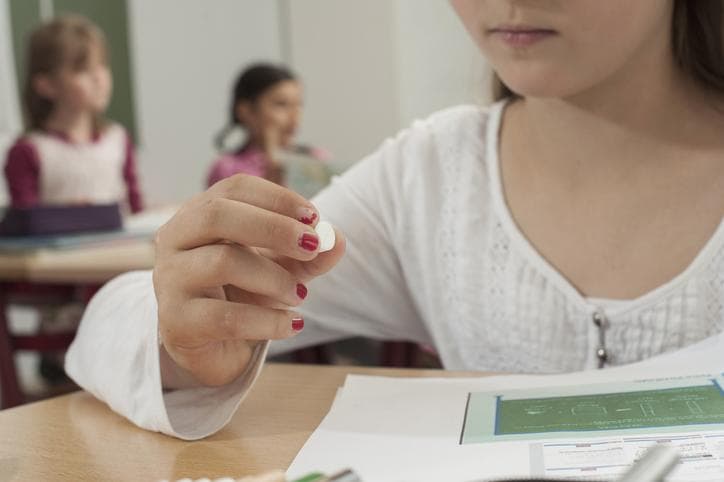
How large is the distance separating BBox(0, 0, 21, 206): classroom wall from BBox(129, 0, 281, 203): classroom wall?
0.50 metres

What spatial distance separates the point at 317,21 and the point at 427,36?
1439mm

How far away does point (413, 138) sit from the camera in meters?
0.96

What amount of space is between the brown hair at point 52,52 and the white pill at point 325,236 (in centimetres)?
288

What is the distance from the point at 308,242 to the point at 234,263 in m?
0.05

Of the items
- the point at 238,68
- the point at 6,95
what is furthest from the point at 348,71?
the point at 6,95

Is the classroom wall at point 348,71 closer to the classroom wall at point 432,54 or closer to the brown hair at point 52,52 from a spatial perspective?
the classroom wall at point 432,54

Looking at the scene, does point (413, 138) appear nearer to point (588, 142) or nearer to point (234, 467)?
point (588, 142)

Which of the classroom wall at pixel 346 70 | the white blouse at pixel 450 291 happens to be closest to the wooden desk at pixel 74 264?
the white blouse at pixel 450 291

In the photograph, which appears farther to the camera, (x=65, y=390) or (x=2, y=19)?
(x=2, y=19)

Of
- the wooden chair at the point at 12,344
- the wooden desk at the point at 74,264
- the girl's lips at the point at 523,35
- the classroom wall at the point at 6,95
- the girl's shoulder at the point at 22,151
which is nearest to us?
the girl's lips at the point at 523,35

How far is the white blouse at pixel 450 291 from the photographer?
2.50ft

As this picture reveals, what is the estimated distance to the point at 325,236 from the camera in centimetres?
58

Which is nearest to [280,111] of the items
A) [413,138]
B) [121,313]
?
[413,138]

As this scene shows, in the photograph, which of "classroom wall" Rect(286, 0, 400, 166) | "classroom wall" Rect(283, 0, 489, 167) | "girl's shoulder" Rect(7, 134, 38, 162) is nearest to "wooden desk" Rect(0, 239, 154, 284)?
"girl's shoulder" Rect(7, 134, 38, 162)
